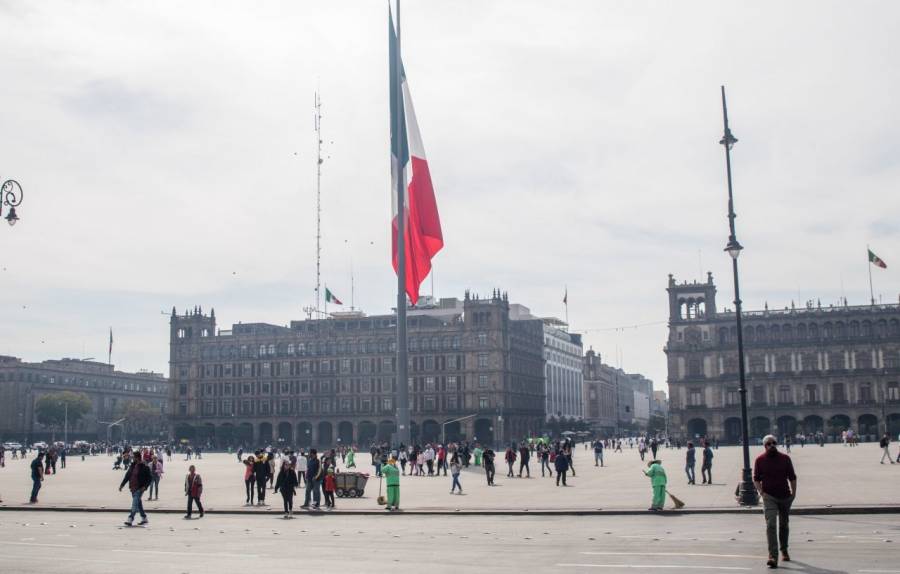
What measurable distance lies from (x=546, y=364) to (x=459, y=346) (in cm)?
3399

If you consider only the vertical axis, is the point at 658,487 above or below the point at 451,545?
above

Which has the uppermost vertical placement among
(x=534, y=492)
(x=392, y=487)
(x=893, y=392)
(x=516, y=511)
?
(x=893, y=392)

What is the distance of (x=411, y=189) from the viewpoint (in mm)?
40719

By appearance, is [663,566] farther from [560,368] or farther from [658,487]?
[560,368]

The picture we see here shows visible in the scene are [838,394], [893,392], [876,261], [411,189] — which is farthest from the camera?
[838,394]

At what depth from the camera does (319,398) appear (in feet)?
438

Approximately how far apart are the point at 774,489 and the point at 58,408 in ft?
486

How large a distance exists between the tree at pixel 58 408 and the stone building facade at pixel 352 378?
17371mm

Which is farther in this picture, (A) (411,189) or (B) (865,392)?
(B) (865,392)

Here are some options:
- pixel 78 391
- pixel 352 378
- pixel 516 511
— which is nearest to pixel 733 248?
pixel 516 511

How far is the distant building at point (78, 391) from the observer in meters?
152

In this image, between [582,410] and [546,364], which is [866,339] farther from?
[582,410]

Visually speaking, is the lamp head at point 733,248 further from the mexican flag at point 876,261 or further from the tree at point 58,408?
the tree at point 58,408

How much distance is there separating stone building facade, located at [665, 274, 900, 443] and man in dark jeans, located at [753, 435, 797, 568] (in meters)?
108
